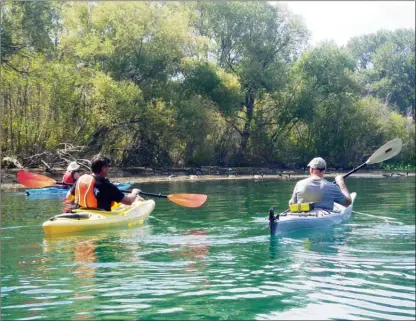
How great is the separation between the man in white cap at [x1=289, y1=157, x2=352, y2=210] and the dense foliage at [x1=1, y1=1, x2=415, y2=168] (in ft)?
48.4

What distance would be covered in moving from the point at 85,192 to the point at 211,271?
11.2 feet

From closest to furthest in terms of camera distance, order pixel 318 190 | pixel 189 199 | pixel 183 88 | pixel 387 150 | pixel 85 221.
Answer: pixel 318 190 → pixel 85 221 → pixel 189 199 → pixel 387 150 → pixel 183 88

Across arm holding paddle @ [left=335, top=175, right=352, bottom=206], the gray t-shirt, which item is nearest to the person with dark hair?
the gray t-shirt

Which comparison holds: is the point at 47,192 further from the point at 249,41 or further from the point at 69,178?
the point at 249,41

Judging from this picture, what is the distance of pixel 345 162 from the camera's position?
3619cm

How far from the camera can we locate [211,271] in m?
6.72

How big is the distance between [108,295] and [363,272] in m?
2.55

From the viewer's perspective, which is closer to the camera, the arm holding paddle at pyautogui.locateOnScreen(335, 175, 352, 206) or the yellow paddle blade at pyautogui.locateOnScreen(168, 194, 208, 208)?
the arm holding paddle at pyautogui.locateOnScreen(335, 175, 352, 206)

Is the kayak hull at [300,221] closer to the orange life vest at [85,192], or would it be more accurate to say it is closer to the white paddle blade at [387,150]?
the white paddle blade at [387,150]

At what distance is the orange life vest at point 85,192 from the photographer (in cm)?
930

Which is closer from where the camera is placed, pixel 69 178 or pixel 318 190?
pixel 318 190

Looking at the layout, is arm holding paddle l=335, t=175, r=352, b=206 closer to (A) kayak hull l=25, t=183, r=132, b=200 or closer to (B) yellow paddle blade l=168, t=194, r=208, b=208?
(B) yellow paddle blade l=168, t=194, r=208, b=208

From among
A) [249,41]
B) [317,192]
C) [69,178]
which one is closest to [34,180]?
[69,178]

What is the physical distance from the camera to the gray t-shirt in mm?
9336
